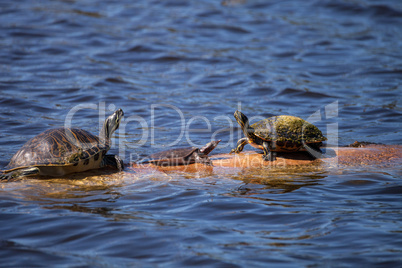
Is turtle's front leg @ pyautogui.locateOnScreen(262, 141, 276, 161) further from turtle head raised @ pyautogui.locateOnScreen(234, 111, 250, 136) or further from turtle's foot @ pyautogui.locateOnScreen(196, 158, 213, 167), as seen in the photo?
turtle's foot @ pyautogui.locateOnScreen(196, 158, 213, 167)

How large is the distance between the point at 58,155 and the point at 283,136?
3080mm

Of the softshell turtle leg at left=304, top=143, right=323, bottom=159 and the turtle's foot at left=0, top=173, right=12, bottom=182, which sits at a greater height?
the softshell turtle leg at left=304, top=143, right=323, bottom=159

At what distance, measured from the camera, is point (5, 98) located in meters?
9.80

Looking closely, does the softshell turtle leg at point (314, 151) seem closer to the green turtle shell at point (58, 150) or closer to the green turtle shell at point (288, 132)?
the green turtle shell at point (288, 132)

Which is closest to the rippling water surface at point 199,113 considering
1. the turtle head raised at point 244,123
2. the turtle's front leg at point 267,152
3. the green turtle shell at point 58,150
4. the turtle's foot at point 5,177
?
the turtle's foot at point 5,177

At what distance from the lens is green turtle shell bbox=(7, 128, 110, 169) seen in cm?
539

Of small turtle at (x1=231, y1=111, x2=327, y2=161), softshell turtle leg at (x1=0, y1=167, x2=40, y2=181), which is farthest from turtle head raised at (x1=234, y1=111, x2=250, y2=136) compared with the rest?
softshell turtle leg at (x1=0, y1=167, x2=40, y2=181)

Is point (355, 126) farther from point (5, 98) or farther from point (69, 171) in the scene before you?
point (5, 98)

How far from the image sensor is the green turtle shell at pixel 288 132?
6.10 metres

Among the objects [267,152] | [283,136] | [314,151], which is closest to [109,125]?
[267,152]

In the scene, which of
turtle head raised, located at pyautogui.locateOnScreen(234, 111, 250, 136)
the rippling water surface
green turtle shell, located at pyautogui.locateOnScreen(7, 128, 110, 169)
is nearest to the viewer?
the rippling water surface

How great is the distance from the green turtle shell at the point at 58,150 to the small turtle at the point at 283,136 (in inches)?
87.9

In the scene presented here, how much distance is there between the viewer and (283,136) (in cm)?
610

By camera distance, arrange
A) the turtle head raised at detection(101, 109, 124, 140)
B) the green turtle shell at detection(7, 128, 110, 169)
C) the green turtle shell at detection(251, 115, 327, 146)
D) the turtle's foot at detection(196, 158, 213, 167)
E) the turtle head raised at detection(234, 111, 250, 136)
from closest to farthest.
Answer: the green turtle shell at detection(7, 128, 110, 169)
the green turtle shell at detection(251, 115, 327, 146)
the turtle's foot at detection(196, 158, 213, 167)
the turtle head raised at detection(234, 111, 250, 136)
the turtle head raised at detection(101, 109, 124, 140)
